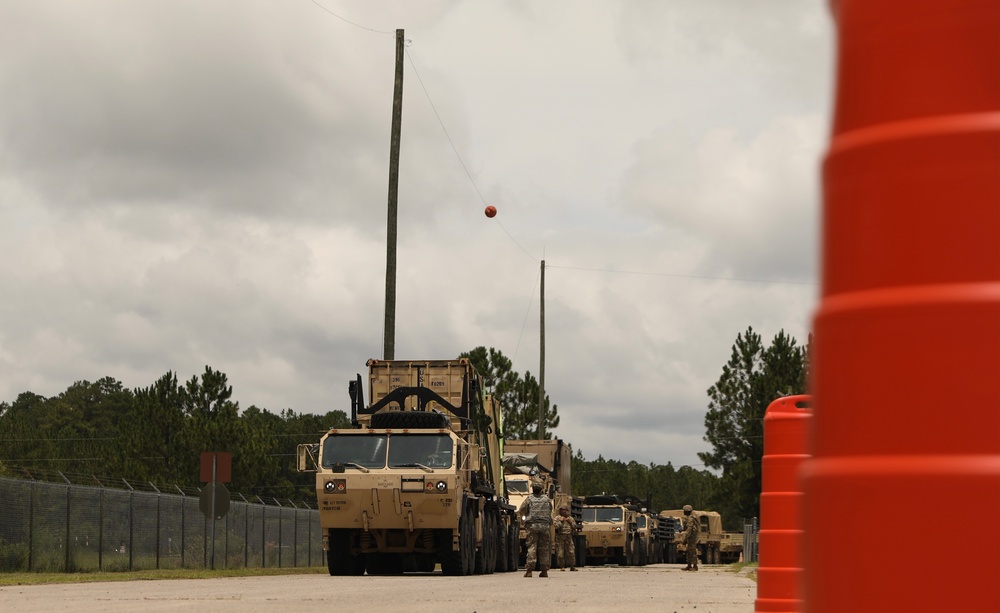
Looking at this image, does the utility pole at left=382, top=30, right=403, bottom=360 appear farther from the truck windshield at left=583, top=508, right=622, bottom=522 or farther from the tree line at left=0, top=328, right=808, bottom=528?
the tree line at left=0, top=328, right=808, bottom=528

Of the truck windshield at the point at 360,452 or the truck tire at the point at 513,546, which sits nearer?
the truck windshield at the point at 360,452

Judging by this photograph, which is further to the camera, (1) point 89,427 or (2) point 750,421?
(1) point 89,427

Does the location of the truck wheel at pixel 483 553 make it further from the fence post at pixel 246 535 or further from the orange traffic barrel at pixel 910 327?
the orange traffic barrel at pixel 910 327

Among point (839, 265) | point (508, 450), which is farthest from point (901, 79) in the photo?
point (508, 450)

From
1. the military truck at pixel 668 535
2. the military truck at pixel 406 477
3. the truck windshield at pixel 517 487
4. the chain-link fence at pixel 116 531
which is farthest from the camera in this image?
the military truck at pixel 668 535

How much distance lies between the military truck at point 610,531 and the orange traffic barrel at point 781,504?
37.0 m

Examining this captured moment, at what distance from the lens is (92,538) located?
29.1 metres

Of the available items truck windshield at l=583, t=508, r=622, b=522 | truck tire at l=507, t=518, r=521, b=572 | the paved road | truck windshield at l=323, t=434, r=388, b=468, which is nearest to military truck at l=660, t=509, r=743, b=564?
truck windshield at l=583, t=508, r=622, b=522

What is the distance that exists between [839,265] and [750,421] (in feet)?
251

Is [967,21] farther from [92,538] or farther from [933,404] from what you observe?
[92,538]

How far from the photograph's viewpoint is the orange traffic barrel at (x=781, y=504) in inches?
360

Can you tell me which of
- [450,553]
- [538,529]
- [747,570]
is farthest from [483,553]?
[747,570]

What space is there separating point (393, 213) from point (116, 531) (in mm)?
8757

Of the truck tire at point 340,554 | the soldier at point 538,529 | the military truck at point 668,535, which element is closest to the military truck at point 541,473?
the soldier at point 538,529
